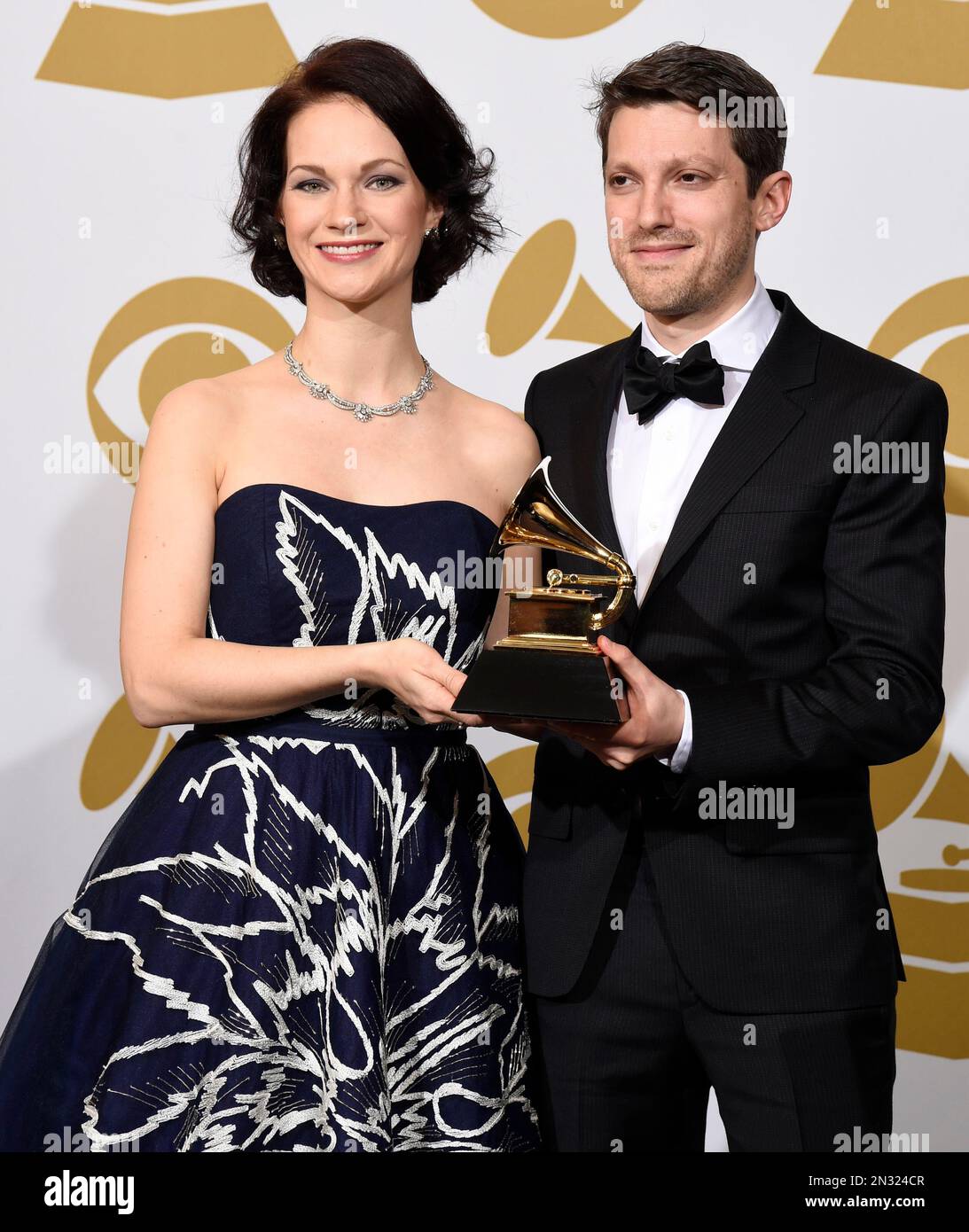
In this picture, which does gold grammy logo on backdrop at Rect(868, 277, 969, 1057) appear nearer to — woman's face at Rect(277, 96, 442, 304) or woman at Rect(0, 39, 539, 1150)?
woman at Rect(0, 39, 539, 1150)

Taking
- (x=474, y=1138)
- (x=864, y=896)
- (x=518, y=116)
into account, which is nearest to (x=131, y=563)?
(x=474, y=1138)

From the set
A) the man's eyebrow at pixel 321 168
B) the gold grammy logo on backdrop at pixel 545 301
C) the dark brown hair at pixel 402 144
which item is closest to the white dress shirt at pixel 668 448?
the dark brown hair at pixel 402 144

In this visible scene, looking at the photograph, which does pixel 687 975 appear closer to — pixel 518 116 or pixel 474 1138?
pixel 474 1138

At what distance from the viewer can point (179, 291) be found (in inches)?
144

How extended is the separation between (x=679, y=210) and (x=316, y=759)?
3.42 ft

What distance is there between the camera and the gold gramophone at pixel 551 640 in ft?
6.57

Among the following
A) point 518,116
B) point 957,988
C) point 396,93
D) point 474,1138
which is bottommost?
point 957,988

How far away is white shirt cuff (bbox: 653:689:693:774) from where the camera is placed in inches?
85.3

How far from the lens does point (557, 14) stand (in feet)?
11.7

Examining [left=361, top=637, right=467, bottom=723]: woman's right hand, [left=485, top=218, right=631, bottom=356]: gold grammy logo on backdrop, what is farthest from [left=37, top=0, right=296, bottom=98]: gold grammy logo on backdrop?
[left=361, top=637, right=467, bottom=723]: woman's right hand

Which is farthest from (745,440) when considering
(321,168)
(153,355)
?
(153,355)

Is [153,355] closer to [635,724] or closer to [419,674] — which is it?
[419,674]

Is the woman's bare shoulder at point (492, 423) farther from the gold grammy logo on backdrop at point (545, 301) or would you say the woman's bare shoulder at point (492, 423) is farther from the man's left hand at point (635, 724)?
the gold grammy logo on backdrop at point (545, 301)
